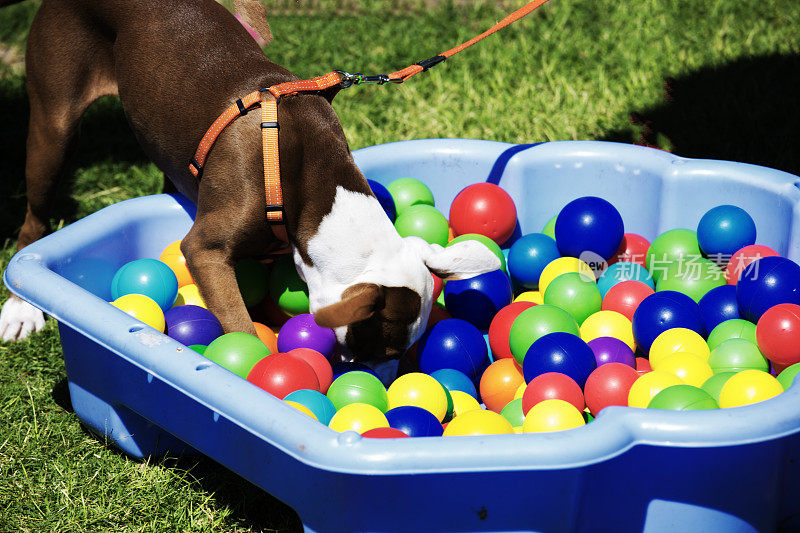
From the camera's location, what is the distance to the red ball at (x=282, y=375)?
9.06 ft

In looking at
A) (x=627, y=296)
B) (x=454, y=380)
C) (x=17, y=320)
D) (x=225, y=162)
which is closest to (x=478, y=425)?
(x=454, y=380)

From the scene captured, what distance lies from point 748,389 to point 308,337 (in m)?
1.56

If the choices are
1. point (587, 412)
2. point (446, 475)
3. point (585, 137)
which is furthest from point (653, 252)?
point (446, 475)

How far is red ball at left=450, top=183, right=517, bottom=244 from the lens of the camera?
378cm

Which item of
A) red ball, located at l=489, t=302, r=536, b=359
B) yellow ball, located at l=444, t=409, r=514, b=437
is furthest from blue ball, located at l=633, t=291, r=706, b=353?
yellow ball, located at l=444, t=409, r=514, b=437

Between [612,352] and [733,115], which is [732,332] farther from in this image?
[733,115]

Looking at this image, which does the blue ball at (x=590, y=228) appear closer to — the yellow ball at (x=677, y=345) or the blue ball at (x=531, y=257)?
the blue ball at (x=531, y=257)

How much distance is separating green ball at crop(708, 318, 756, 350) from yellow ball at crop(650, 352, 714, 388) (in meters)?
0.21

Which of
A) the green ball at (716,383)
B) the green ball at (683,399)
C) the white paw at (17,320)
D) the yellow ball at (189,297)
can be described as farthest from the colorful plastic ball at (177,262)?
the green ball at (716,383)

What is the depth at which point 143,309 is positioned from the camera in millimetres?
3064

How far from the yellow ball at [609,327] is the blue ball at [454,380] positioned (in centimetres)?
54

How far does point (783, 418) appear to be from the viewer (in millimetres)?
2141

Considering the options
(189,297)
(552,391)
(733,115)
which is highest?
(733,115)

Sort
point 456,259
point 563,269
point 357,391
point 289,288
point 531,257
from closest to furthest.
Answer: point 357,391 < point 456,259 < point 289,288 < point 563,269 < point 531,257
